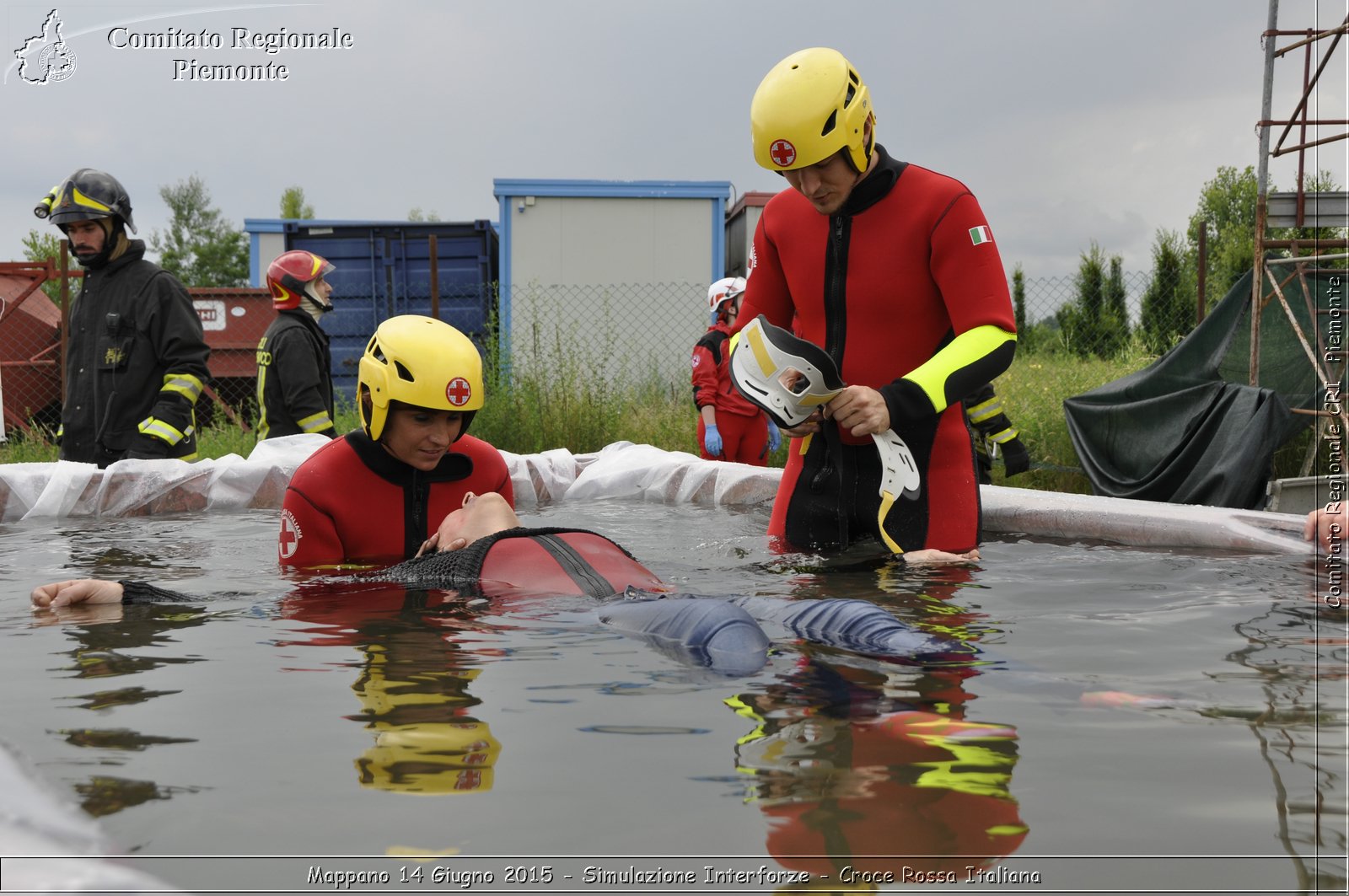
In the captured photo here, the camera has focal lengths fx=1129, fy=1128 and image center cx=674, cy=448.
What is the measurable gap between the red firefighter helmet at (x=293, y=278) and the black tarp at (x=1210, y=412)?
553 centimetres

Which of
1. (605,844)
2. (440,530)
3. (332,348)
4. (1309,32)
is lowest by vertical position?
(605,844)

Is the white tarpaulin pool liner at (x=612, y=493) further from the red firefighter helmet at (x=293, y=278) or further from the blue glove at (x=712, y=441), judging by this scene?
the red firefighter helmet at (x=293, y=278)

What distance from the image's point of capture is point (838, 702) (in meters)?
2.42

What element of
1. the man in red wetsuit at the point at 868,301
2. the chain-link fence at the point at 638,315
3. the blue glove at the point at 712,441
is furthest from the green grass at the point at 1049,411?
the man in red wetsuit at the point at 868,301

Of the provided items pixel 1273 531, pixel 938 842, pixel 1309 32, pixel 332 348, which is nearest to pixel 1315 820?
pixel 938 842

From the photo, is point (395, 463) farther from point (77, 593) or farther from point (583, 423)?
point (583, 423)

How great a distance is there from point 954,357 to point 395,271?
513 inches

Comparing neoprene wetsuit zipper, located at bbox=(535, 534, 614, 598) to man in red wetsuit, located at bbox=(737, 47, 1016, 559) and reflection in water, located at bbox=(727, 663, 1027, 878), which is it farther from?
reflection in water, located at bbox=(727, 663, 1027, 878)

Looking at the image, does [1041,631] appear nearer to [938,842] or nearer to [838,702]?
[838,702]

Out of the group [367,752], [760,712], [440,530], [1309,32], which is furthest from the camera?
[1309,32]

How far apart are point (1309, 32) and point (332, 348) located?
39.4ft

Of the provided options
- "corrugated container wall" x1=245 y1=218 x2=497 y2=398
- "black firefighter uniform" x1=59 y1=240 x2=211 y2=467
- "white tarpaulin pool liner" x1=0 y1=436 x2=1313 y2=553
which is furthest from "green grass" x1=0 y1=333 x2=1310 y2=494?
"corrugated container wall" x1=245 y1=218 x2=497 y2=398

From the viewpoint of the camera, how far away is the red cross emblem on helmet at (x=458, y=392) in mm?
3916

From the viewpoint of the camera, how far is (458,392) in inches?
155
